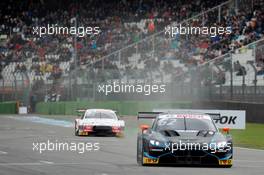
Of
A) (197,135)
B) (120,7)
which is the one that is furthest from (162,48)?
(197,135)

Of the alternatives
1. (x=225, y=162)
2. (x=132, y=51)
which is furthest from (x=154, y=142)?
(x=132, y=51)

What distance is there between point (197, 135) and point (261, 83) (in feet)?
55.7

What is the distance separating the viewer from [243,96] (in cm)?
3484

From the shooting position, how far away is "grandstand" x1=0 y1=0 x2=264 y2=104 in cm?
3644

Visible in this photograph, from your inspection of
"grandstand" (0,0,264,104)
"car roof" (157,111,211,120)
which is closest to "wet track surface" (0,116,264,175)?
"car roof" (157,111,211,120)

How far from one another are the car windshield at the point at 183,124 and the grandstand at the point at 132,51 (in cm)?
1584

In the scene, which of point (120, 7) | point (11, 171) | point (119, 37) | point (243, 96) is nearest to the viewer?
point (11, 171)

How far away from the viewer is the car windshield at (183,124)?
16.4 meters

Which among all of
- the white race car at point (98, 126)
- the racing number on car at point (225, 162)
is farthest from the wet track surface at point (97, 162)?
the white race car at point (98, 126)

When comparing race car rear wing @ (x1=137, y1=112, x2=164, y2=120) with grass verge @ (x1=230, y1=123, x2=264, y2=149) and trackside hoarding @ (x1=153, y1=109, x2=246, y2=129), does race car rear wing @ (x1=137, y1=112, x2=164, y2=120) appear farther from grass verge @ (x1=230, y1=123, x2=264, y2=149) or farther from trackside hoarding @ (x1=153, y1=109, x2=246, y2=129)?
trackside hoarding @ (x1=153, y1=109, x2=246, y2=129)

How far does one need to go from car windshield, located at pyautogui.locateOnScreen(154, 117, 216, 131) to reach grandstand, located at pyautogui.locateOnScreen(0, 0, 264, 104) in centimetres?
1584

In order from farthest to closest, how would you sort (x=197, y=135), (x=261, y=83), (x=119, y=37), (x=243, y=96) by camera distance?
1. (x=119, y=37)
2. (x=243, y=96)
3. (x=261, y=83)
4. (x=197, y=135)

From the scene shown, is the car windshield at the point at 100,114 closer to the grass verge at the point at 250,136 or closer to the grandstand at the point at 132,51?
the grass verge at the point at 250,136

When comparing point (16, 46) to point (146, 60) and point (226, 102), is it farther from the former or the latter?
point (226, 102)
